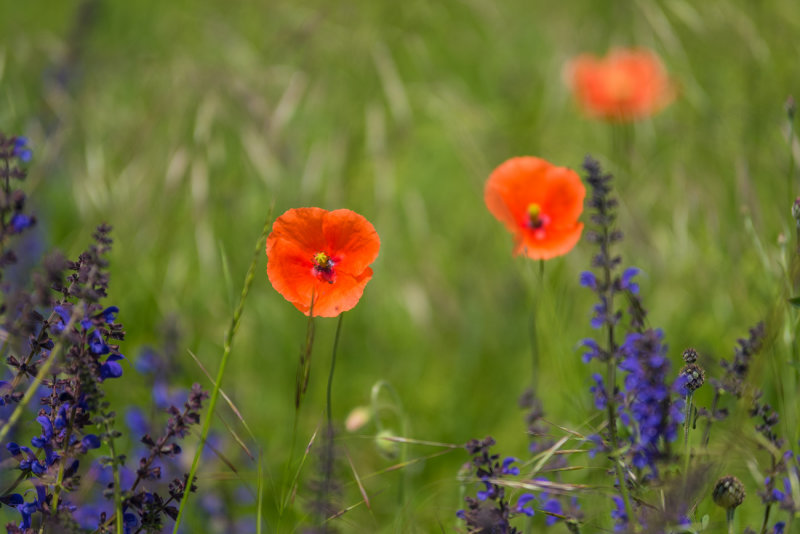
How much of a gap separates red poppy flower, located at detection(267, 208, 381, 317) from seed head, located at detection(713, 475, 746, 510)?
0.54 meters

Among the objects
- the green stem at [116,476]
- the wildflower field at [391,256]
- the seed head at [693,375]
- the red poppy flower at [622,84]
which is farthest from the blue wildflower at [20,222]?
the red poppy flower at [622,84]

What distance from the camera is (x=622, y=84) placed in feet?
9.96

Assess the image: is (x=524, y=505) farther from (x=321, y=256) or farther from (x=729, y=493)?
(x=321, y=256)

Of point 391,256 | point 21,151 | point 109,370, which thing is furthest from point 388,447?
point 391,256

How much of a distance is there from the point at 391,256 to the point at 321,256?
154cm

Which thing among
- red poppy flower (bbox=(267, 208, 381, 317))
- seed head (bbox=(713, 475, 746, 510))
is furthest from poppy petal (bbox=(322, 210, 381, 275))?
seed head (bbox=(713, 475, 746, 510))

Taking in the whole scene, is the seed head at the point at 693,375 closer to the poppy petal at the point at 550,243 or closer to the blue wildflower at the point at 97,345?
the poppy petal at the point at 550,243

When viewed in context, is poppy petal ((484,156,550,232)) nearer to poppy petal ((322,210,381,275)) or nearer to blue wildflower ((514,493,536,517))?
poppy petal ((322,210,381,275))

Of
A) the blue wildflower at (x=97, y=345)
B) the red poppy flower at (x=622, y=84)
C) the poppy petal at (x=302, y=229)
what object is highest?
the red poppy flower at (x=622, y=84)

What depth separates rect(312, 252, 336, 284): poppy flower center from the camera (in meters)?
1.22

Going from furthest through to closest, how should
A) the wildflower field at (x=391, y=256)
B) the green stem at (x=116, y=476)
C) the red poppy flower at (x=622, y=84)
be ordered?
the red poppy flower at (x=622, y=84) < the wildflower field at (x=391, y=256) < the green stem at (x=116, y=476)

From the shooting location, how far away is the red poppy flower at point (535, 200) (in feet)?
4.34

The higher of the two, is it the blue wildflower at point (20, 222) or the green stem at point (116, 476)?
the blue wildflower at point (20, 222)

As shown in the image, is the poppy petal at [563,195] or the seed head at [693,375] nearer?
the seed head at [693,375]
